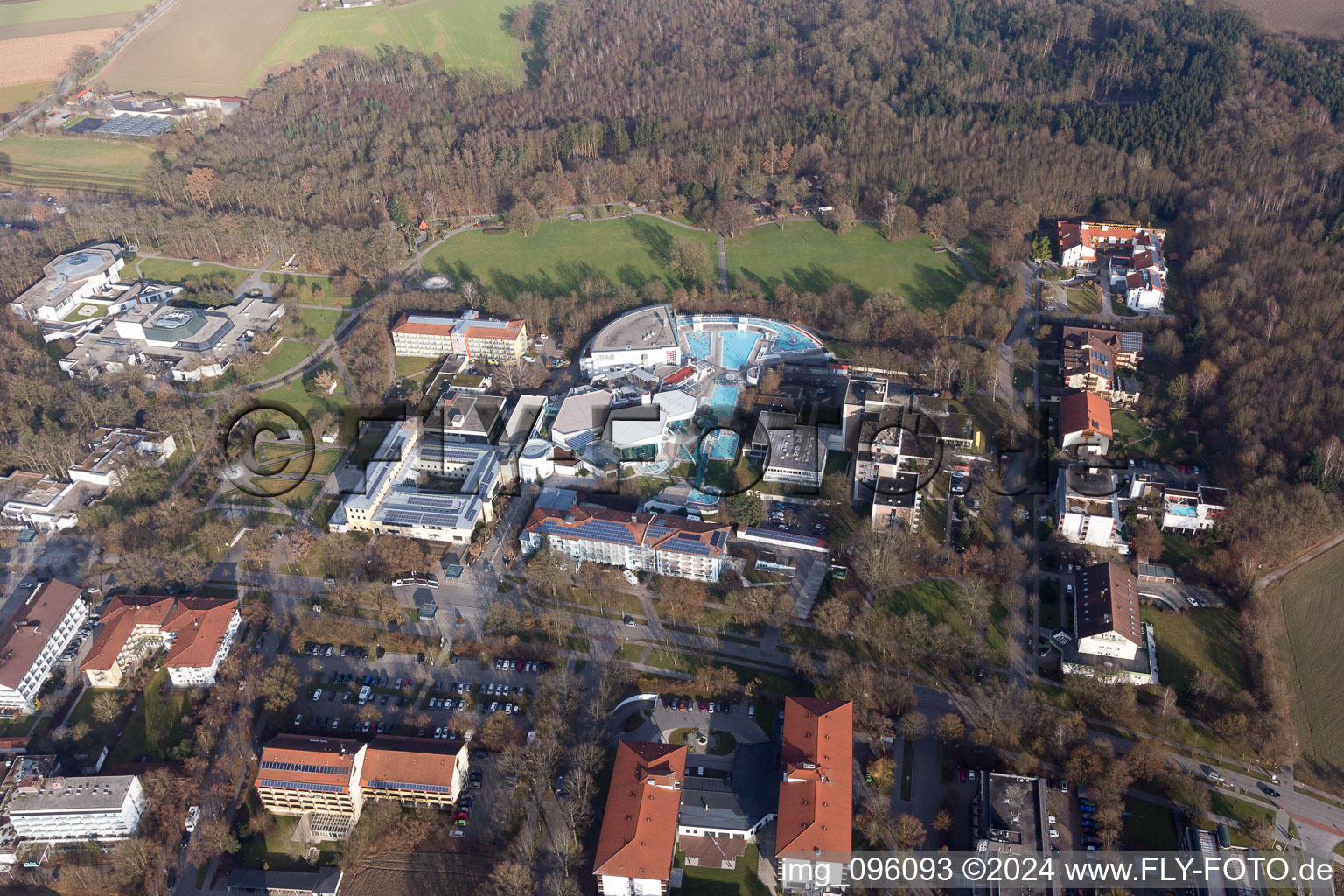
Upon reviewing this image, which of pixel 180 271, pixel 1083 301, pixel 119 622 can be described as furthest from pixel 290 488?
pixel 1083 301

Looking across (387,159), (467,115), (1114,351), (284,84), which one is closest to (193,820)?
(1114,351)

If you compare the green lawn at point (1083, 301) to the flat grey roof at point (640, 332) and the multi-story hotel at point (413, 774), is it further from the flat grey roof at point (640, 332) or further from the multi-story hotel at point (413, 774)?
the multi-story hotel at point (413, 774)

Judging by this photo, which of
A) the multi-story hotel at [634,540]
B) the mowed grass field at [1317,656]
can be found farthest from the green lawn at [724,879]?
the mowed grass field at [1317,656]

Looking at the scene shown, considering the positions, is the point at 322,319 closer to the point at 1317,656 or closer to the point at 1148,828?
the point at 1148,828

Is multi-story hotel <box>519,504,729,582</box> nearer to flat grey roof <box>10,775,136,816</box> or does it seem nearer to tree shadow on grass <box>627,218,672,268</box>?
flat grey roof <box>10,775,136,816</box>

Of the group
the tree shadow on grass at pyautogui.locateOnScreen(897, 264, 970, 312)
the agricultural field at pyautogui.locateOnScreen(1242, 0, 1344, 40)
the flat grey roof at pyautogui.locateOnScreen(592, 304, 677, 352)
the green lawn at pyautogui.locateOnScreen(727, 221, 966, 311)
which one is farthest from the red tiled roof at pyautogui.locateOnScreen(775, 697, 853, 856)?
the agricultural field at pyautogui.locateOnScreen(1242, 0, 1344, 40)

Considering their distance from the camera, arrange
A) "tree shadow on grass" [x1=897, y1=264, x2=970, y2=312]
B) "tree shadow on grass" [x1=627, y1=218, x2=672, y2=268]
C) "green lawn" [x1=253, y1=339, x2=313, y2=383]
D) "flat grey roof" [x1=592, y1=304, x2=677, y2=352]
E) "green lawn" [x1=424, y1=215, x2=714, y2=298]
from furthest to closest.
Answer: "tree shadow on grass" [x1=627, y1=218, x2=672, y2=268] → "green lawn" [x1=424, y1=215, x2=714, y2=298] → "tree shadow on grass" [x1=897, y1=264, x2=970, y2=312] → "green lawn" [x1=253, y1=339, x2=313, y2=383] → "flat grey roof" [x1=592, y1=304, x2=677, y2=352]
